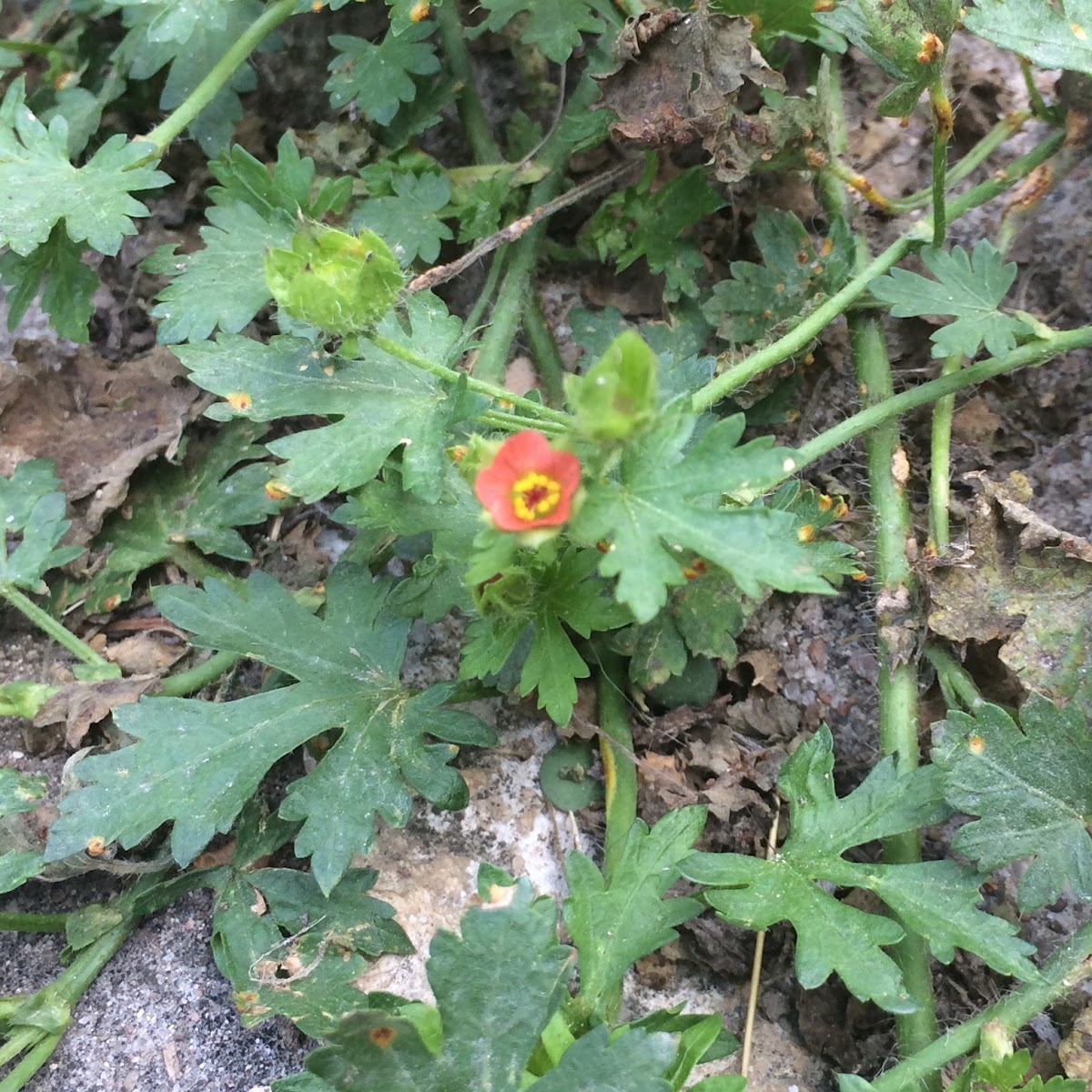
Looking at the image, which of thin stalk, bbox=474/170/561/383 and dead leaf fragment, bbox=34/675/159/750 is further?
thin stalk, bbox=474/170/561/383

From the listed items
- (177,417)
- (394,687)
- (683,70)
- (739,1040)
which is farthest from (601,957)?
(683,70)

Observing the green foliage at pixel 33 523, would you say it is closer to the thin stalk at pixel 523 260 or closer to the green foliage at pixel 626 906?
the thin stalk at pixel 523 260

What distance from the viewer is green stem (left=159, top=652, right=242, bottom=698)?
2.03 meters

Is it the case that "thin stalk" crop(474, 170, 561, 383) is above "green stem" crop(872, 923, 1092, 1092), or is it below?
above

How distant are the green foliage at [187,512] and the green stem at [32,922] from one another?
2.21 feet

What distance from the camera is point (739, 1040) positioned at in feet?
5.79

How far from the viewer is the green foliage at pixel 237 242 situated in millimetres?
2012

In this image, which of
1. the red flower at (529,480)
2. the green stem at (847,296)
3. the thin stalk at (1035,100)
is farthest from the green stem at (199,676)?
the thin stalk at (1035,100)

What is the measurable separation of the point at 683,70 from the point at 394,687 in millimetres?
1455

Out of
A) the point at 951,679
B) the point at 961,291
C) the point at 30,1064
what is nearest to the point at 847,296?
the point at 961,291

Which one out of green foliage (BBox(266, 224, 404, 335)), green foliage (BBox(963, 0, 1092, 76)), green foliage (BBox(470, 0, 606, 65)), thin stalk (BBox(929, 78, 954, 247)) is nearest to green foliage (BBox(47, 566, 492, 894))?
green foliage (BBox(266, 224, 404, 335))

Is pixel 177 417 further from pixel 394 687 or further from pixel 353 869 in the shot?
pixel 353 869

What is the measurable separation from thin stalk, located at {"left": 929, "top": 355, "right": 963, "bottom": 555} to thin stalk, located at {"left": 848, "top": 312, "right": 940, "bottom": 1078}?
0.06 meters

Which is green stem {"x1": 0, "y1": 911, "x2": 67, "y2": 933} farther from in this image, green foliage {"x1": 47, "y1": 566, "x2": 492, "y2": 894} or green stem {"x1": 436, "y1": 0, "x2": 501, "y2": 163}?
green stem {"x1": 436, "y1": 0, "x2": 501, "y2": 163}
